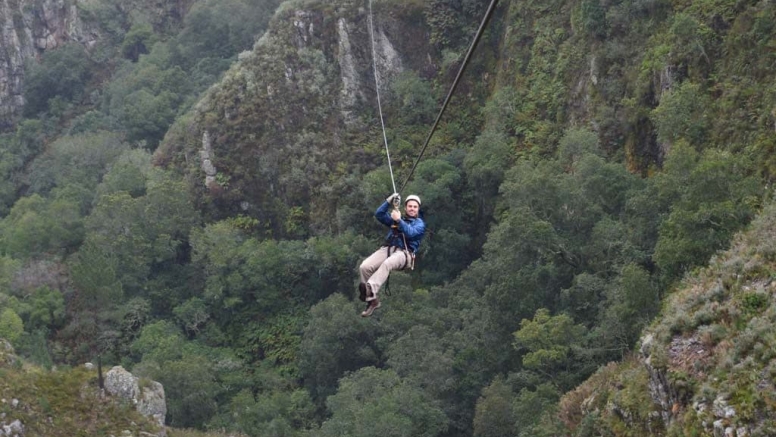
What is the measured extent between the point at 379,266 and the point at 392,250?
389mm

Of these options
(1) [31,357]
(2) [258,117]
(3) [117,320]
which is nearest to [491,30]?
(2) [258,117]

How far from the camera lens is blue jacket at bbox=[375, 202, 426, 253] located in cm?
1569

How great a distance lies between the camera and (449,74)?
59.8 metres

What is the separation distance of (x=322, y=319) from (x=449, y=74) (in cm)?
1847

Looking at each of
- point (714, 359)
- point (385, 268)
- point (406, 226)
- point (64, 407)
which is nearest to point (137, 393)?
point (64, 407)

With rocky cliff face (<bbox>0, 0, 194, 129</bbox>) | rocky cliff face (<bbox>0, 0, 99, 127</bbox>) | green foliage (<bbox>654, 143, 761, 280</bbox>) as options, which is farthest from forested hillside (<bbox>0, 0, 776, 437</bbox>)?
rocky cliff face (<bbox>0, 0, 194, 129</bbox>)

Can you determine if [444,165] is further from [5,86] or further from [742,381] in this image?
[5,86]

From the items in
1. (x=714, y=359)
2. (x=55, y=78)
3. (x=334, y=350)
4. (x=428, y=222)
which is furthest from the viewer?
(x=55, y=78)

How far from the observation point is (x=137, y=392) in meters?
42.0

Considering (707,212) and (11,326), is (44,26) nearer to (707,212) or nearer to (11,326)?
(11,326)

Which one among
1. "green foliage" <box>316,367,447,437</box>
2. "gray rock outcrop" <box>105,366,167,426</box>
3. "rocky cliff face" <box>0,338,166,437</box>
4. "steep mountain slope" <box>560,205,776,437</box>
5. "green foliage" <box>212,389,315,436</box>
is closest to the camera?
"steep mountain slope" <box>560,205,776,437</box>

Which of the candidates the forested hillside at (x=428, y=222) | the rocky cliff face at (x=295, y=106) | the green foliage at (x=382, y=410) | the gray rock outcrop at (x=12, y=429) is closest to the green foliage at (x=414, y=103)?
the forested hillside at (x=428, y=222)

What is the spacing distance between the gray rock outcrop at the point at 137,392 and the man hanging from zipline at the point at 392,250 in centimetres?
2797

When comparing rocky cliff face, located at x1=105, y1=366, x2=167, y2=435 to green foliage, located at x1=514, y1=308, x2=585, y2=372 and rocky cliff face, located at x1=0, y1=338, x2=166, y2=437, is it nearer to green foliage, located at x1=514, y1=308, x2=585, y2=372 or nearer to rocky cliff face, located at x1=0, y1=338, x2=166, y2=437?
rocky cliff face, located at x1=0, y1=338, x2=166, y2=437
